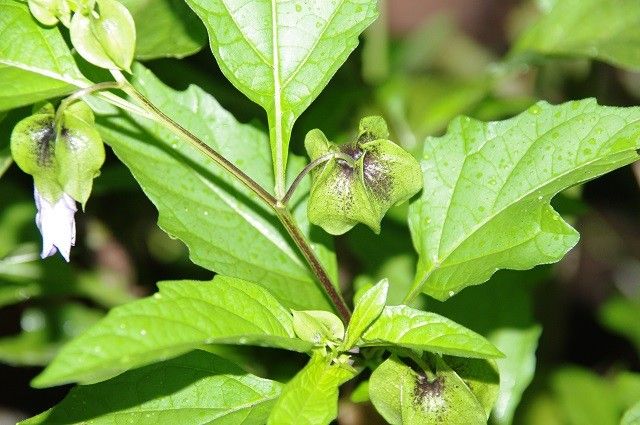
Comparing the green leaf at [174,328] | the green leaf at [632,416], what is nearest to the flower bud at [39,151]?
the green leaf at [174,328]

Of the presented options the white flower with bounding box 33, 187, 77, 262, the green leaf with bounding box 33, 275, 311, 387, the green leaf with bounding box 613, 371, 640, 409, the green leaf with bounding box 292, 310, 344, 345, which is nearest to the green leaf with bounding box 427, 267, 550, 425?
the green leaf with bounding box 613, 371, 640, 409

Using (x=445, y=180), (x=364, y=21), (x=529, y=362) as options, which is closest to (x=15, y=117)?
(x=364, y=21)

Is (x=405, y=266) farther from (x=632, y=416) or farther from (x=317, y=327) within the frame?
(x=317, y=327)

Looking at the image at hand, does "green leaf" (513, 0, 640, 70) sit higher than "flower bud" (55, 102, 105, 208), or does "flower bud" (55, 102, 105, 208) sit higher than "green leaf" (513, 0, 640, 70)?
"green leaf" (513, 0, 640, 70)

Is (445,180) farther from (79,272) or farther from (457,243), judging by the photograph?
(79,272)

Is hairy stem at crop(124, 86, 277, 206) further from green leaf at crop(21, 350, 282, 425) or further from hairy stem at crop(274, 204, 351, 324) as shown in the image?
green leaf at crop(21, 350, 282, 425)

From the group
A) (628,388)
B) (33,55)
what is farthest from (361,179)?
(628,388)
